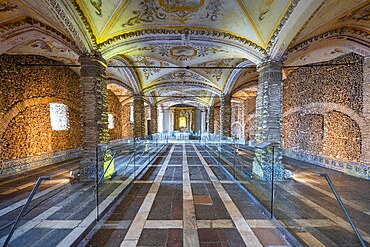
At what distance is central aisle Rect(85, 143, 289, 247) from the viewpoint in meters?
2.56

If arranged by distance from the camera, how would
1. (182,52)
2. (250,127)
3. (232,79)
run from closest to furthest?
(182,52)
(232,79)
(250,127)

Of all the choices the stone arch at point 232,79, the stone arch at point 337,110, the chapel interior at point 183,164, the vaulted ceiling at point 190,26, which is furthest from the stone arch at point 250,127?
the vaulted ceiling at point 190,26

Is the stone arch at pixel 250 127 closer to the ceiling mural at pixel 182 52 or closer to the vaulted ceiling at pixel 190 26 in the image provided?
the vaulted ceiling at pixel 190 26

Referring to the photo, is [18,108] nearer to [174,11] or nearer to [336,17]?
[174,11]

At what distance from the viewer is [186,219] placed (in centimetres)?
310

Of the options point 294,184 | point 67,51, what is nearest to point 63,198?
point 67,51

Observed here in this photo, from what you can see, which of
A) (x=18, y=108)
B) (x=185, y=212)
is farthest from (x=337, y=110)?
(x=18, y=108)

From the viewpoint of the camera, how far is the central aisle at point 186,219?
256 cm

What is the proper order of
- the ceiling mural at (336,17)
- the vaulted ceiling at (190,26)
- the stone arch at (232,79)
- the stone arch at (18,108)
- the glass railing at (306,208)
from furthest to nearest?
1. the stone arch at (232,79)
2. the stone arch at (18,108)
3. the vaulted ceiling at (190,26)
4. the ceiling mural at (336,17)
5. the glass railing at (306,208)

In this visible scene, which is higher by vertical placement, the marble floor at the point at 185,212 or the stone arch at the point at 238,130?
the stone arch at the point at 238,130

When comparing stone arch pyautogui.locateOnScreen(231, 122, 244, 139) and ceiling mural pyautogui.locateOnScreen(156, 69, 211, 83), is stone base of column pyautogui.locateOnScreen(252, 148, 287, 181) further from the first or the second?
stone arch pyautogui.locateOnScreen(231, 122, 244, 139)

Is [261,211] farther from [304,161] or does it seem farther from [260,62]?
[304,161]

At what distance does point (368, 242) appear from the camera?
2.56 meters

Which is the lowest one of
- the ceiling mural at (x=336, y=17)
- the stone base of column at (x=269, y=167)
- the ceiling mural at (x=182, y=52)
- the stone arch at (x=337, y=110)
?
the stone base of column at (x=269, y=167)
